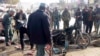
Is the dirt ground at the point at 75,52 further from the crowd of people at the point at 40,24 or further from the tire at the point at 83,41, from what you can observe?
the crowd of people at the point at 40,24

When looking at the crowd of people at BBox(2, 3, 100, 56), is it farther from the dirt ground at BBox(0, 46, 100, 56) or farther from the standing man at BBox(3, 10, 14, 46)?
the dirt ground at BBox(0, 46, 100, 56)

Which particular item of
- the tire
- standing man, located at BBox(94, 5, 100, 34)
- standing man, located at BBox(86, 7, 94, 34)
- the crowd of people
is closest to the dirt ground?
the tire

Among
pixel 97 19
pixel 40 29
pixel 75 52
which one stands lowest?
pixel 75 52

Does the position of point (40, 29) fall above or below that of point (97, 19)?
below

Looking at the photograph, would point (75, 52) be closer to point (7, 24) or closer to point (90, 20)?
point (7, 24)

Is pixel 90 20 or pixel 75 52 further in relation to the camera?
pixel 90 20

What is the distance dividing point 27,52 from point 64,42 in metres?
1.79

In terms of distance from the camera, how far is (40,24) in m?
6.51

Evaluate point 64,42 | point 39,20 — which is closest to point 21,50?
point 64,42

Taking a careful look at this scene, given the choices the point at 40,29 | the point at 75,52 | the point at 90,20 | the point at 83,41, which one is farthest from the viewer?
the point at 90,20

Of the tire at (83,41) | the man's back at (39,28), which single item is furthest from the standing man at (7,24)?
the man's back at (39,28)

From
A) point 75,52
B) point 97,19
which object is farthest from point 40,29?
point 97,19

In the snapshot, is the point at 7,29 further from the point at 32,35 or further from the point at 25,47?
the point at 32,35

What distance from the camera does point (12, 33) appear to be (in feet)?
38.7
